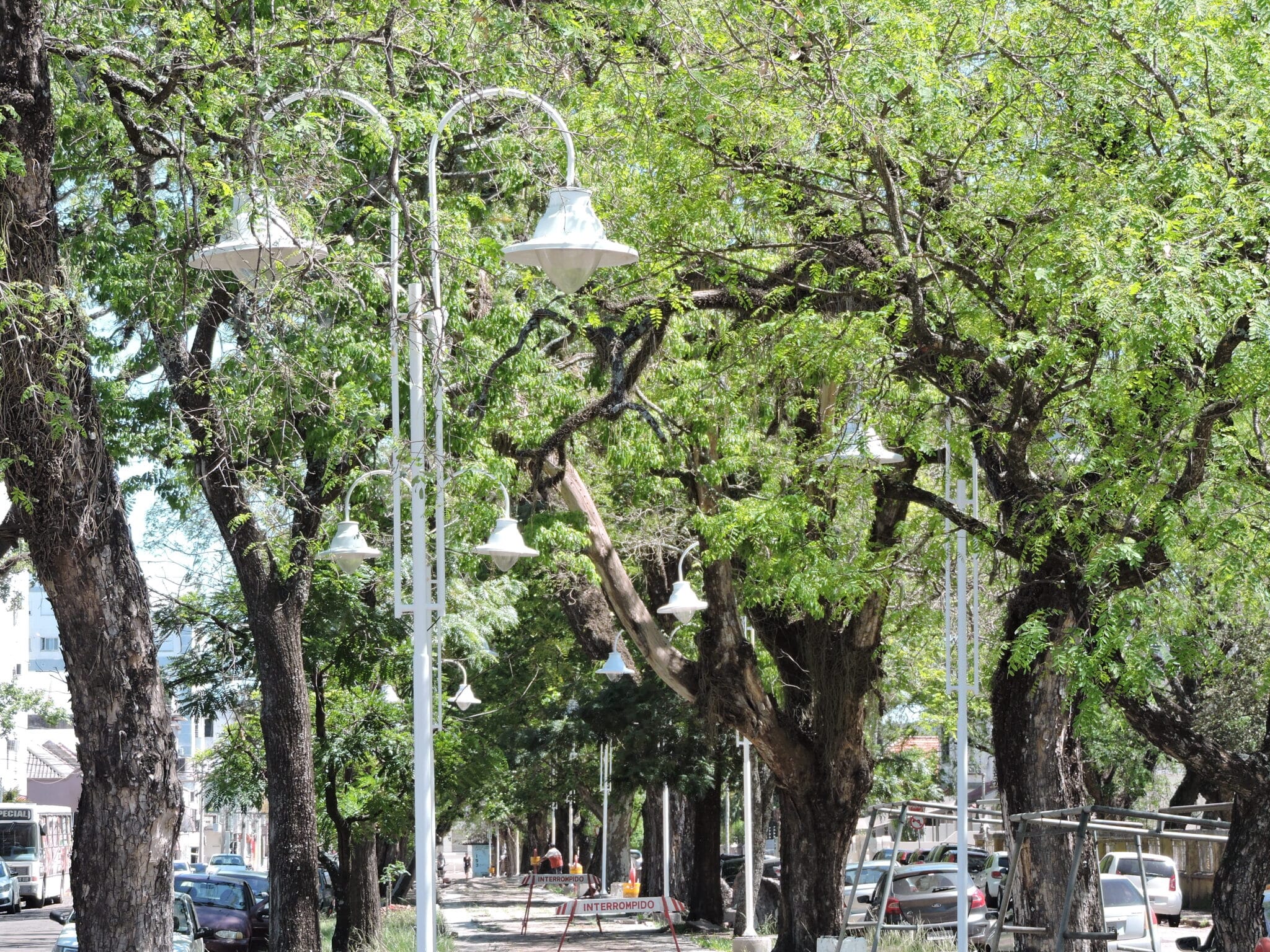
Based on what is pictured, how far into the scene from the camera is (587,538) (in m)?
18.3

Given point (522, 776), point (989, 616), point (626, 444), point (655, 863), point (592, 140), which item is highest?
point (592, 140)

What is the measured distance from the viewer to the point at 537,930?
32781 mm

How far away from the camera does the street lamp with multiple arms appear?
8.69 m

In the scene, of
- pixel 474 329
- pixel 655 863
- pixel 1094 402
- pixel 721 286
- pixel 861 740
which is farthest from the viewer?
pixel 655 863

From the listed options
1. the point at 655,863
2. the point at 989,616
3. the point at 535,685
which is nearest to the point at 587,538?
the point at 989,616

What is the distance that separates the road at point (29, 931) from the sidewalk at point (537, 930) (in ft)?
24.5

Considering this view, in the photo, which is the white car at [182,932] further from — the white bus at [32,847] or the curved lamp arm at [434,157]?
the white bus at [32,847]

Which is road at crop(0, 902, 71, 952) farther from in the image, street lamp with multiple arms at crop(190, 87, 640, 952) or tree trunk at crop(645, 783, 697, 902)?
street lamp with multiple arms at crop(190, 87, 640, 952)

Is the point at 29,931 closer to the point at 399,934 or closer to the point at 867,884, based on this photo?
the point at 399,934

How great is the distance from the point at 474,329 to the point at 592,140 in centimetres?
363

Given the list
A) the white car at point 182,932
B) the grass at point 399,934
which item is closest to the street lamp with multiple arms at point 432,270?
the grass at point 399,934

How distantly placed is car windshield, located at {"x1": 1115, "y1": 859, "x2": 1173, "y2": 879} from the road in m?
22.3

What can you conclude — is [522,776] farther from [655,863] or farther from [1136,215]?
[1136,215]

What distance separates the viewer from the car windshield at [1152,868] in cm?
3459
